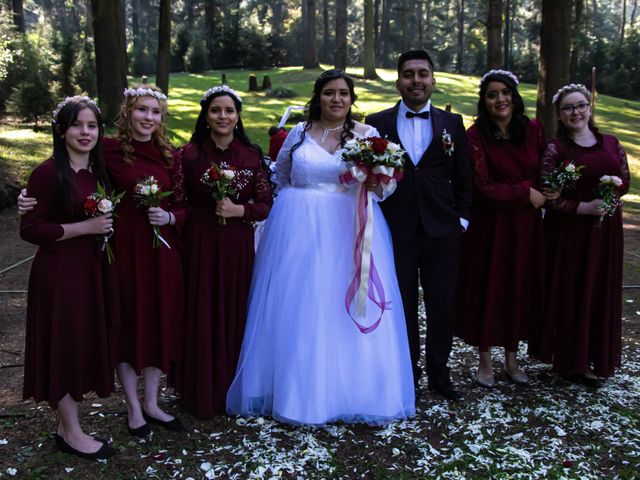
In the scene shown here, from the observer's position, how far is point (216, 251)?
4.37 m

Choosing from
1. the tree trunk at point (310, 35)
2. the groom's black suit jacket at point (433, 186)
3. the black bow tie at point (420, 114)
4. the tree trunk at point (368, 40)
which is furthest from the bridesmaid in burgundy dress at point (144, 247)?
the tree trunk at point (310, 35)

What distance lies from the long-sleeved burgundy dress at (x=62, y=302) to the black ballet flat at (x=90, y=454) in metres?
0.42

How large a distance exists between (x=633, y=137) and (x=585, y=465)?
21.0 meters

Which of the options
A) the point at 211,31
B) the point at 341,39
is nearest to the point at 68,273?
the point at 341,39

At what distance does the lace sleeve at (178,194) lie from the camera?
13.8 feet

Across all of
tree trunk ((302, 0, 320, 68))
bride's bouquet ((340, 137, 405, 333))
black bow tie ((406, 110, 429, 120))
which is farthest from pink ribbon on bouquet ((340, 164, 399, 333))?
tree trunk ((302, 0, 320, 68))

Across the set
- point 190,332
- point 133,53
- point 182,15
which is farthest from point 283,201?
point 182,15

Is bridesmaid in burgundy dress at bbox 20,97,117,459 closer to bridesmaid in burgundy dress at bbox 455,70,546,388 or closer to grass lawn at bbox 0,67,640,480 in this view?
grass lawn at bbox 0,67,640,480

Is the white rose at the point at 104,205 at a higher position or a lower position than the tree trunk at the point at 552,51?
lower

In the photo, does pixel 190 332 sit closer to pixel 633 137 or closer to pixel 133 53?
pixel 633 137

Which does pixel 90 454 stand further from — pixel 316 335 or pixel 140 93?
pixel 140 93

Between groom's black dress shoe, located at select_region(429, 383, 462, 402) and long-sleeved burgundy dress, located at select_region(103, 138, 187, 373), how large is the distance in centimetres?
231

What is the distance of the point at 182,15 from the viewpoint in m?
52.7

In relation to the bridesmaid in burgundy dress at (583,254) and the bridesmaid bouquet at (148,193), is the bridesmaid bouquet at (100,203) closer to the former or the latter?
the bridesmaid bouquet at (148,193)
